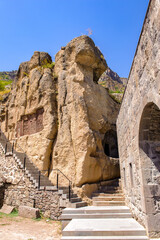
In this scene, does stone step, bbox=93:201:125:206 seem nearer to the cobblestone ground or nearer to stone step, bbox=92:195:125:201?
stone step, bbox=92:195:125:201

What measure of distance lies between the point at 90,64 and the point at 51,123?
502 cm

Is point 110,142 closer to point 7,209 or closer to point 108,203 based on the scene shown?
point 108,203

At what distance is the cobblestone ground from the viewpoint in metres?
6.73

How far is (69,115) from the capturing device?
39.8ft

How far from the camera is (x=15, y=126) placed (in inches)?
610

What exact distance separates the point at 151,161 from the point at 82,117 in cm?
675

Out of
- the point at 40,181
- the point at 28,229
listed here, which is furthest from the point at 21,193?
the point at 28,229

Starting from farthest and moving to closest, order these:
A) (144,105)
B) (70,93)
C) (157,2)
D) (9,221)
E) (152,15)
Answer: (70,93) → (9,221) → (144,105) → (152,15) → (157,2)

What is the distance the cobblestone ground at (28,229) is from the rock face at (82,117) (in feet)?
9.11

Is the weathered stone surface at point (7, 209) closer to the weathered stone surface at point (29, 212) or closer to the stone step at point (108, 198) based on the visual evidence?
the weathered stone surface at point (29, 212)

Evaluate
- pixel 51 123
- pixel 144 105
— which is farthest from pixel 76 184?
pixel 144 105

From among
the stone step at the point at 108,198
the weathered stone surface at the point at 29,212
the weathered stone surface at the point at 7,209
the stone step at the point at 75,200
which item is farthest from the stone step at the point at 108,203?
the weathered stone surface at the point at 7,209

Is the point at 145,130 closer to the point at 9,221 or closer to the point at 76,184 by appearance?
the point at 76,184

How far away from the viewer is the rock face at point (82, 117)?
10.8 m
